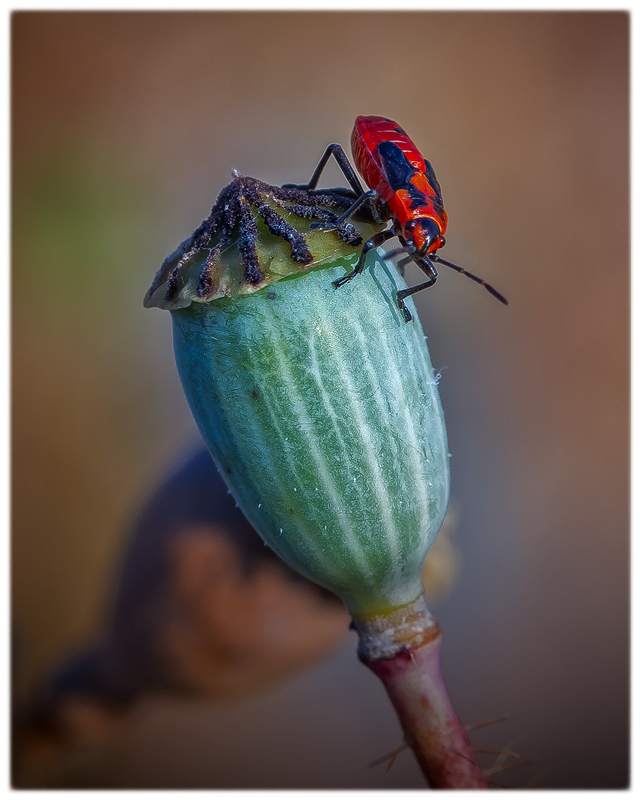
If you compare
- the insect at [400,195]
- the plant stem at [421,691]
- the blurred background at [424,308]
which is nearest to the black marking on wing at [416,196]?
the insect at [400,195]

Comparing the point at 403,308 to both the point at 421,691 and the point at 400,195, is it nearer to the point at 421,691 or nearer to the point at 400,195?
the point at 400,195

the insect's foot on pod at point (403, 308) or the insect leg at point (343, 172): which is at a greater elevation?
the insect leg at point (343, 172)

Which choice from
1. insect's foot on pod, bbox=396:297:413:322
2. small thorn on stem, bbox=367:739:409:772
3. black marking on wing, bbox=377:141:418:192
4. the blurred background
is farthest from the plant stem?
the blurred background

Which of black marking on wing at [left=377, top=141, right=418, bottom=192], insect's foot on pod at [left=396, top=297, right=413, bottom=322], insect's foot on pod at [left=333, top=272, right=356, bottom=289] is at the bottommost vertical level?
insect's foot on pod at [left=396, top=297, right=413, bottom=322]

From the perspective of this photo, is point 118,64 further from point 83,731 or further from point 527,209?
point 83,731

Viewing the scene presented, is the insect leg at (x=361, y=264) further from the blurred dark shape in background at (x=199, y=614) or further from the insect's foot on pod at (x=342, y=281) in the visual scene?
the blurred dark shape in background at (x=199, y=614)

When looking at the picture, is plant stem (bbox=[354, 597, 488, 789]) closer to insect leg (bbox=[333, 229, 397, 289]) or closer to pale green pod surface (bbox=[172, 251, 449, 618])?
pale green pod surface (bbox=[172, 251, 449, 618])
